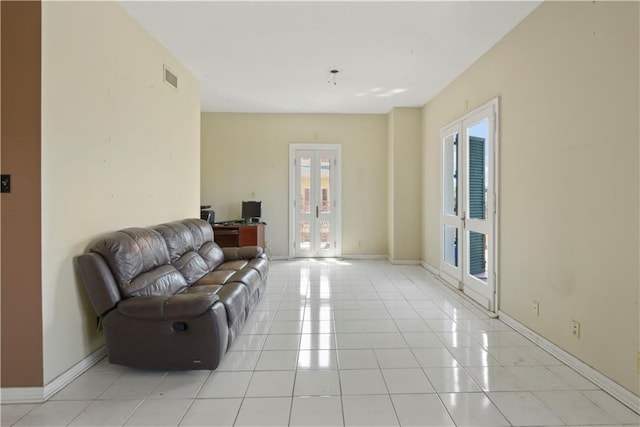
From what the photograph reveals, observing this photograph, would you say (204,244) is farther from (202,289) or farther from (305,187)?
(305,187)

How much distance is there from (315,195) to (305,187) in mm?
261

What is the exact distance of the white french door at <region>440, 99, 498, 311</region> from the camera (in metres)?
3.58

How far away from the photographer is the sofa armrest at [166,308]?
219cm

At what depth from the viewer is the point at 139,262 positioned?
2.51 m

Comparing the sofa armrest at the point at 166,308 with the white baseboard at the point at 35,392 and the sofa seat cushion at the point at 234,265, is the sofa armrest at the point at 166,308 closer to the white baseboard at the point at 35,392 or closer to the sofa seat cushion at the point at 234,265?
the white baseboard at the point at 35,392

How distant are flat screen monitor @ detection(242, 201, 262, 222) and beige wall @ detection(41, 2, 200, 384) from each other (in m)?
2.67

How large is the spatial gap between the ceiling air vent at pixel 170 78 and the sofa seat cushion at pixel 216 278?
2186 mm

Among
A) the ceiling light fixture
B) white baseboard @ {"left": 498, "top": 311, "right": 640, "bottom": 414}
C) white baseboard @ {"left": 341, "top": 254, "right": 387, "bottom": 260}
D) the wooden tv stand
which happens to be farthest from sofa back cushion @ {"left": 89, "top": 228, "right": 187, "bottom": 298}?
white baseboard @ {"left": 341, "top": 254, "right": 387, "bottom": 260}

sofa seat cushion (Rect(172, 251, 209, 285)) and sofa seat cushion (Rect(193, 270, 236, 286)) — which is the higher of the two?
sofa seat cushion (Rect(172, 251, 209, 285))

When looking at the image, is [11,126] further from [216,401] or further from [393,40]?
[393,40]

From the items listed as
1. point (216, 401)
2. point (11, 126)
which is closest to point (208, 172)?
point (11, 126)

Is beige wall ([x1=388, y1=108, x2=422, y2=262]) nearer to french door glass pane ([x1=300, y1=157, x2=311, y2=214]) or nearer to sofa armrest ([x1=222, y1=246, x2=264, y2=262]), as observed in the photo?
french door glass pane ([x1=300, y1=157, x2=311, y2=214])

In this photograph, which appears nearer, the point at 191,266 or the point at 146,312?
the point at 146,312

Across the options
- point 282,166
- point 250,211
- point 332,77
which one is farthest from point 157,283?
point 282,166
